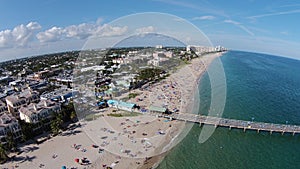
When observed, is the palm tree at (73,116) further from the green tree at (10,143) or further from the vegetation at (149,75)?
the vegetation at (149,75)

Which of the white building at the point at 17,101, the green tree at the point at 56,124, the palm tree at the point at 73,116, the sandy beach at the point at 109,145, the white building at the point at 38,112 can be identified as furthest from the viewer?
the white building at the point at 17,101

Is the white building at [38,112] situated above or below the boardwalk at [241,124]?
above

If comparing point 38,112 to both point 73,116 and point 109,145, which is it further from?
point 109,145

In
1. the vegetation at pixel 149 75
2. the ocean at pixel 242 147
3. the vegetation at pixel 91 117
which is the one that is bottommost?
the ocean at pixel 242 147

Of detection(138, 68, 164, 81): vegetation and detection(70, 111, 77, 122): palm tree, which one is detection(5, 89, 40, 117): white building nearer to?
detection(70, 111, 77, 122): palm tree

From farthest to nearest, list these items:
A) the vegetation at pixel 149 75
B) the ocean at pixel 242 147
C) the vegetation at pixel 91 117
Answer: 1. the vegetation at pixel 149 75
2. the vegetation at pixel 91 117
3. the ocean at pixel 242 147

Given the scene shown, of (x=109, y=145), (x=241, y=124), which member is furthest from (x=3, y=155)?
(x=241, y=124)

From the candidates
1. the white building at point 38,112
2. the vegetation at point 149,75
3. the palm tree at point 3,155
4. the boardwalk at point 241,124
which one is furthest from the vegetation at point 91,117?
the vegetation at point 149,75

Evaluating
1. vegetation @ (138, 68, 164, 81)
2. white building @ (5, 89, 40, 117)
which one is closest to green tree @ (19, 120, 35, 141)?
white building @ (5, 89, 40, 117)
